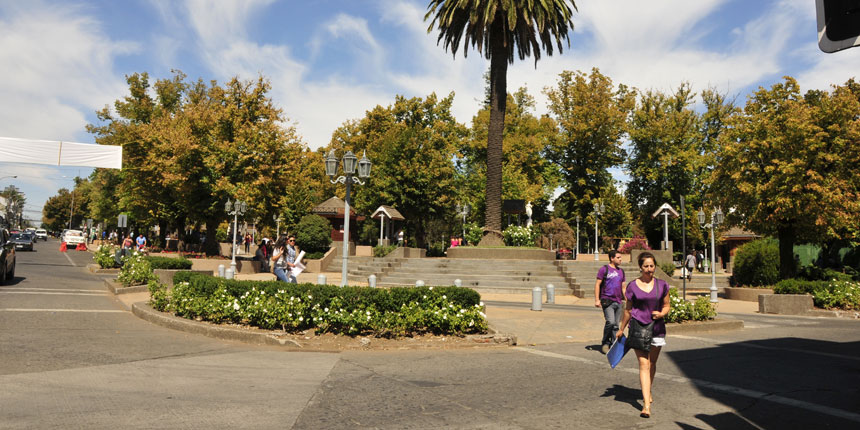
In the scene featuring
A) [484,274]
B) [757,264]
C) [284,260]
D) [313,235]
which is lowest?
[484,274]

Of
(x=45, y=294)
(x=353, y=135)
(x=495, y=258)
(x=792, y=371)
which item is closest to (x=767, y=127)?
(x=495, y=258)

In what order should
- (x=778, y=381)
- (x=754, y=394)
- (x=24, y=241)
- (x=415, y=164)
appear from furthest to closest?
1. (x=415, y=164)
2. (x=24, y=241)
3. (x=778, y=381)
4. (x=754, y=394)

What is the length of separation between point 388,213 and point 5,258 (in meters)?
26.9

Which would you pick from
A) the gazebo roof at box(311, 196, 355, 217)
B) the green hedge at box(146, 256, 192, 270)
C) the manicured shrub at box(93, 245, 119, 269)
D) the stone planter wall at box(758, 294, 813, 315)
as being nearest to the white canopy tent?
the manicured shrub at box(93, 245, 119, 269)

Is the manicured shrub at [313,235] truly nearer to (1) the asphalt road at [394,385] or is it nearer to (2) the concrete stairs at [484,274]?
(2) the concrete stairs at [484,274]

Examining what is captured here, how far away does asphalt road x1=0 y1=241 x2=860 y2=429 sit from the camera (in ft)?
16.8

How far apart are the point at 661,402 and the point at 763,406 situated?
41.5 inches

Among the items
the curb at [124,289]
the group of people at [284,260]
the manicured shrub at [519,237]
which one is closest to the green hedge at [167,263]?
the curb at [124,289]

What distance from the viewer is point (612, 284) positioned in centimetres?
956

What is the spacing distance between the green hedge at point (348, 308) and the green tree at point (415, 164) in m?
35.1

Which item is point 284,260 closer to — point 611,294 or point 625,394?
point 611,294

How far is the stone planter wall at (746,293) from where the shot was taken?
23.1 metres

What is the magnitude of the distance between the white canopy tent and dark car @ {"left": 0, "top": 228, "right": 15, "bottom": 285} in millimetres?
6965


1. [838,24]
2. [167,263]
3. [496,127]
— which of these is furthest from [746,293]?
[838,24]
